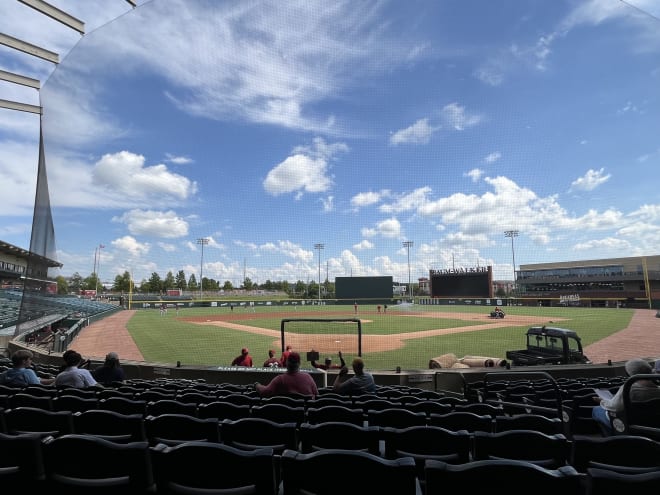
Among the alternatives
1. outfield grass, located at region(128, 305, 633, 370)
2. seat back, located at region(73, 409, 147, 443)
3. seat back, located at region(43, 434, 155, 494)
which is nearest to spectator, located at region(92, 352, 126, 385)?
seat back, located at region(73, 409, 147, 443)

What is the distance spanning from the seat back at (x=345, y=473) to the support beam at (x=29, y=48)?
54.7 ft

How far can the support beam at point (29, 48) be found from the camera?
1224 centimetres

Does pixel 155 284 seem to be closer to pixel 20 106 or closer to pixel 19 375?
pixel 20 106

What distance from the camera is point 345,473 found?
169 cm

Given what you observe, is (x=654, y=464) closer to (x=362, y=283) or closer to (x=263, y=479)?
(x=263, y=479)

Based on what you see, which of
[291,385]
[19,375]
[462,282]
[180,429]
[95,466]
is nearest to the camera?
[95,466]

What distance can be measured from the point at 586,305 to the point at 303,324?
43694 millimetres

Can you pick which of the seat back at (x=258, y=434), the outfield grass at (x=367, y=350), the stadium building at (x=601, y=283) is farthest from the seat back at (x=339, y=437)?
the stadium building at (x=601, y=283)

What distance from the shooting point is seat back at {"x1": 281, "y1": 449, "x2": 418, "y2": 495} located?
1.63 metres

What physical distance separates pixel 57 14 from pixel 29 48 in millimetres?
2495

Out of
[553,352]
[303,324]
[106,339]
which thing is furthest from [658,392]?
[303,324]

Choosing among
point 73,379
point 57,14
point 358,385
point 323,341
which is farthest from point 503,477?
point 323,341

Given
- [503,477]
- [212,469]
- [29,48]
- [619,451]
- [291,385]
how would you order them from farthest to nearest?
[29,48] → [291,385] → [619,451] → [212,469] → [503,477]

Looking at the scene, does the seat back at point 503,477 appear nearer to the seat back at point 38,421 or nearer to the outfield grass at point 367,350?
the seat back at point 38,421
